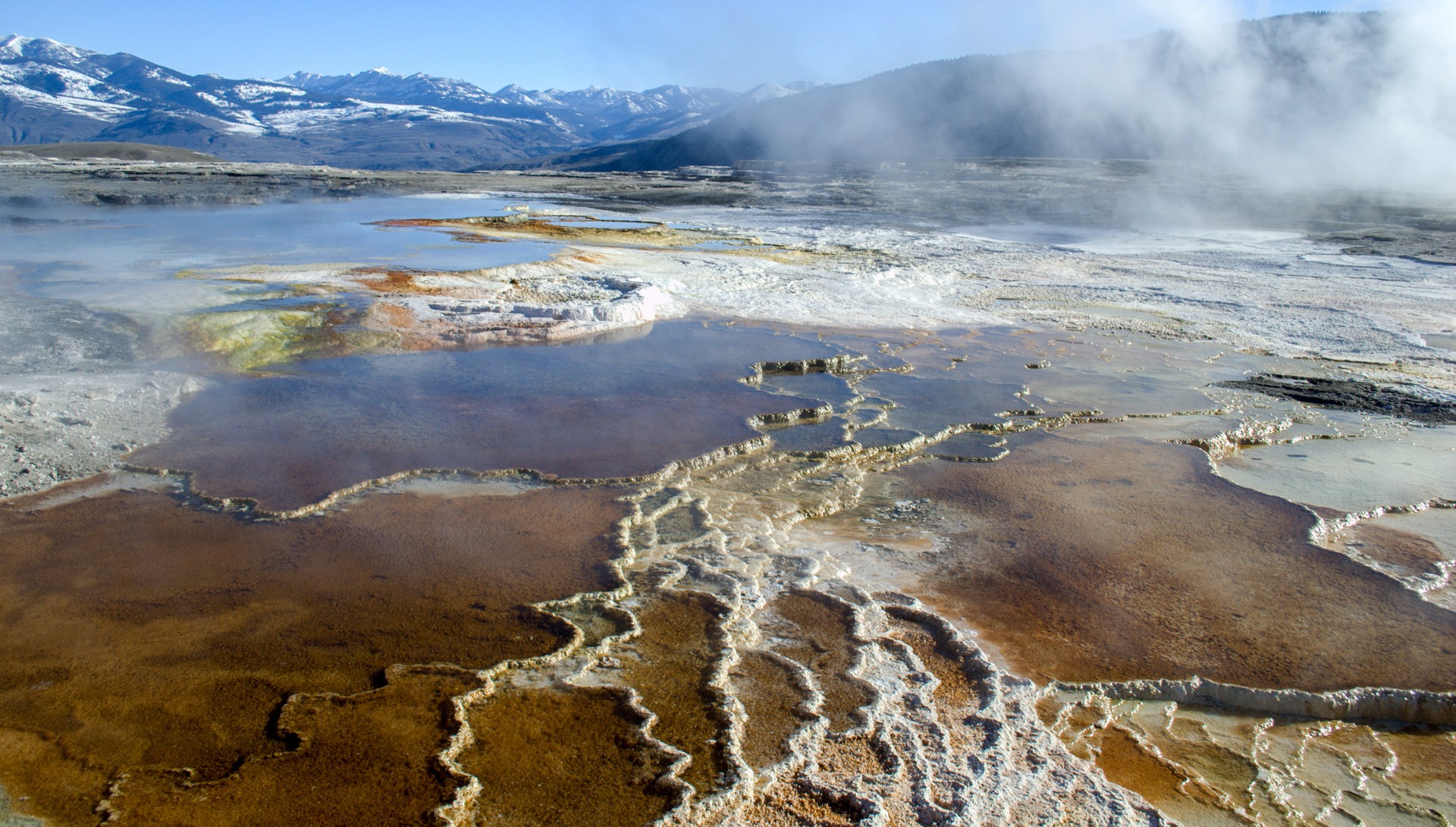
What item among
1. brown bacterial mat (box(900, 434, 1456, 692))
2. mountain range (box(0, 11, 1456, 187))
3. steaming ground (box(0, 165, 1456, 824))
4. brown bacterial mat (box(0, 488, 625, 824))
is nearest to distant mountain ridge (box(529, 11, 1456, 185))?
mountain range (box(0, 11, 1456, 187))

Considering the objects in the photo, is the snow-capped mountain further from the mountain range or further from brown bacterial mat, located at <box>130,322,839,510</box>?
brown bacterial mat, located at <box>130,322,839,510</box>

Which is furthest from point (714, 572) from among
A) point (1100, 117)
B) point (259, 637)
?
point (1100, 117)

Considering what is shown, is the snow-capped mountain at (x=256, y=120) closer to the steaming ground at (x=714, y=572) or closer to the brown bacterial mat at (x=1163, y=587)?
the steaming ground at (x=714, y=572)

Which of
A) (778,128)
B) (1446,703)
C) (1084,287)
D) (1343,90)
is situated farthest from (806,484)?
(778,128)

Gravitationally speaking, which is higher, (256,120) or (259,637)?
(256,120)

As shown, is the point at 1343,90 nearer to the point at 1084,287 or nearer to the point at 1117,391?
the point at 1084,287

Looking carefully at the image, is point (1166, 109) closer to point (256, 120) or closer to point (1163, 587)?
point (1163, 587)
